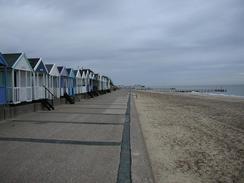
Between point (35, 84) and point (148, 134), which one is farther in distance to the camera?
point (35, 84)

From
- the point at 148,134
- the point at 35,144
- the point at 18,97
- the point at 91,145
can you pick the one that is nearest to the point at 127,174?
the point at 91,145

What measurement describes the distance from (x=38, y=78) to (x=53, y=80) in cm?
443

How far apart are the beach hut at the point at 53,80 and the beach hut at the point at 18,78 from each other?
5697 millimetres

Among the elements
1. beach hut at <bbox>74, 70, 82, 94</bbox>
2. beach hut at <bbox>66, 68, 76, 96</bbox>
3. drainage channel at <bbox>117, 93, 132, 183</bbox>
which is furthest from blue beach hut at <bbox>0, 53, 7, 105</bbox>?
beach hut at <bbox>74, 70, 82, 94</bbox>

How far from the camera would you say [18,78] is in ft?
67.2

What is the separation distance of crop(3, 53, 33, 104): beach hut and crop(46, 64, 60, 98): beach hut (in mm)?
5697

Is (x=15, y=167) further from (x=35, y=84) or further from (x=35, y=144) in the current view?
(x=35, y=84)

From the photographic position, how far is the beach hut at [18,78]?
18.9m

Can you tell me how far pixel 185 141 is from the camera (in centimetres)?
1120

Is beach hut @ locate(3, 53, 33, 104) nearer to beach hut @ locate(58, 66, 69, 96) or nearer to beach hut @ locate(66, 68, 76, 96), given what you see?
beach hut @ locate(58, 66, 69, 96)

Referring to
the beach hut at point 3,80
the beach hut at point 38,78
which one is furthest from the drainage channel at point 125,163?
the beach hut at point 38,78

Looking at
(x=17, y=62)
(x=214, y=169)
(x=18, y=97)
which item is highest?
(x=17, y=62)

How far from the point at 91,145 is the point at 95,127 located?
423cm

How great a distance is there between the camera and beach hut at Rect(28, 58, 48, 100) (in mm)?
22891
